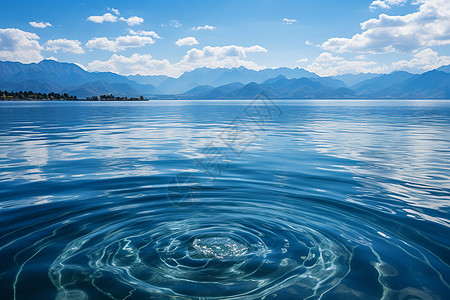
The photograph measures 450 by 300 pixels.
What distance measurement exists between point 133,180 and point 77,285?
7509mm

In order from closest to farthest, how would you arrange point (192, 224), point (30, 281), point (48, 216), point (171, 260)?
point (30, 281) → point (171, 260) → point (192, 224) → point (48, 216)

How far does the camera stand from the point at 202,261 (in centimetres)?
598

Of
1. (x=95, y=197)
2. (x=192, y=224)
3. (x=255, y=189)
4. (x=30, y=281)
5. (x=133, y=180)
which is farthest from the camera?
(x=133, y=180)

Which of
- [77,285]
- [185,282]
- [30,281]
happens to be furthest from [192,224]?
[30,281]

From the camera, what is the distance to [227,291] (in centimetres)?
505

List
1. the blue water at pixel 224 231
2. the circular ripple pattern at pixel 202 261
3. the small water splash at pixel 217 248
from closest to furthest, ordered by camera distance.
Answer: the circular ripple pattern at pixel 202 261
the blue water at pixel 224 231
the small water splash at pixel 217 248

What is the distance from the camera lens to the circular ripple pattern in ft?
17.0

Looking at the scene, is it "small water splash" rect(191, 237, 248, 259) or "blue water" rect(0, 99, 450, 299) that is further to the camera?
"small water splash" rect(191, 237, 248, 259)

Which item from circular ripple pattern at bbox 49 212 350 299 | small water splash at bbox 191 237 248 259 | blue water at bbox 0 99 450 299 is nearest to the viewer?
circular ripple pattern at bbox 49 212 350 299

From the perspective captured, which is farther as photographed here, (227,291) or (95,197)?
(95,197)

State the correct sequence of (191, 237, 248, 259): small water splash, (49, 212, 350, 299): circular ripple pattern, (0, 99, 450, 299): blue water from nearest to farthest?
(49, 212, 350, 299): circular ripple pattern, (0, 99, 450, 299): blue water, (191, 237, 248, 259): small water splash

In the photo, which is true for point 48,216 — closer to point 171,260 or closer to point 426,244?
point 171,260

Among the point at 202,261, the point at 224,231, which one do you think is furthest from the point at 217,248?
the point at 224,231

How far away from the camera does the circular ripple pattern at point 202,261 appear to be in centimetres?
518
